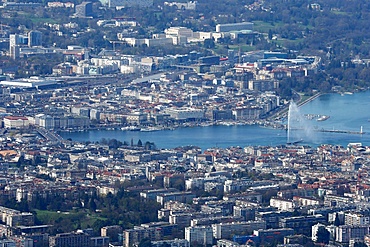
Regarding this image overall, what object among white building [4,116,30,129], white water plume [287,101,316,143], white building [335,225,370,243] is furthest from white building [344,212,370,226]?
white building [4,116,30,129]

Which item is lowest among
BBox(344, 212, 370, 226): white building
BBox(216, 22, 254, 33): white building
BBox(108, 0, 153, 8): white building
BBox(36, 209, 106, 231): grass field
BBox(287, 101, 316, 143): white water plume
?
BBox(287, 101, 316, 143): white water plume

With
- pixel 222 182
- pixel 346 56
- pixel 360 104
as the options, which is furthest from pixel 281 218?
pixel 346 56

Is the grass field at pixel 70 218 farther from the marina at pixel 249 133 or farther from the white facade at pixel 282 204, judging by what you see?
the marina at pixel 249 133

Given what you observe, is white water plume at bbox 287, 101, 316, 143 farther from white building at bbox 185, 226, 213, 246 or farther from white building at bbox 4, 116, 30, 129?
white building at bbox 185, 226, 213, 246

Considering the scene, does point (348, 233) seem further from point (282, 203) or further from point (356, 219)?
point (282, 203)

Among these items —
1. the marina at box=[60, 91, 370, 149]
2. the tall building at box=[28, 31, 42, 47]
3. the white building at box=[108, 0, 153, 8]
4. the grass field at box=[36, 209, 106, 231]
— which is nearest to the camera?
the grass field at box=[36, 209, 106, 231]

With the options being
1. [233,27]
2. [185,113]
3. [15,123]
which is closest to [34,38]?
[233,27]
